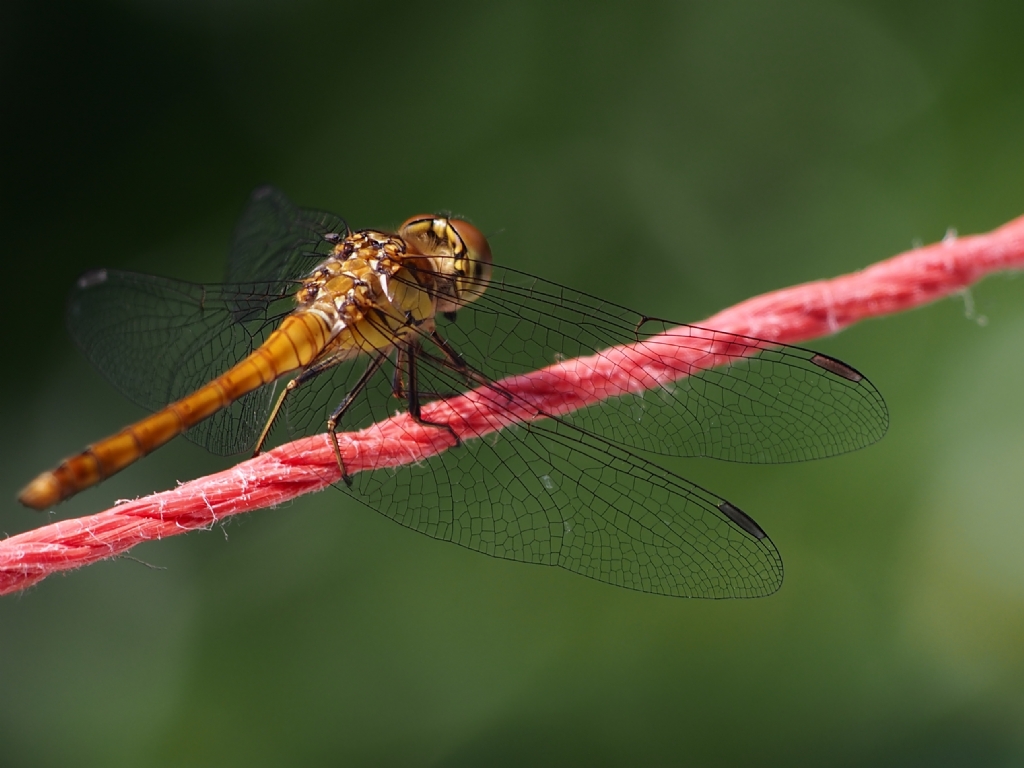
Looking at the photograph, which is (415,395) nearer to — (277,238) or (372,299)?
(372,299)

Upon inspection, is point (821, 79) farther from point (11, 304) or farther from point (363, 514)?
point (11, 304)

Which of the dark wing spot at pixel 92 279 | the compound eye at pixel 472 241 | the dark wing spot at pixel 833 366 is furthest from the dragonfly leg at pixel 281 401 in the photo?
the dark wing spot at pixel 833 366

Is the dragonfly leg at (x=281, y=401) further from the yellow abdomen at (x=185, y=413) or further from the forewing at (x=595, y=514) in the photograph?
the forewing at (x=595, y=514)

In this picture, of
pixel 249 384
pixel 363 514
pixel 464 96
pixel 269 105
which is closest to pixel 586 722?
pixel 363 514

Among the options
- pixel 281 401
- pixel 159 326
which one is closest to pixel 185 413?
pixel 281 401

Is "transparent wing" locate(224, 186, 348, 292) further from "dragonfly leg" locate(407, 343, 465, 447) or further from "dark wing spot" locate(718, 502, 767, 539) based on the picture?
"dark wing spot" locate(718, 502, 767, 539)

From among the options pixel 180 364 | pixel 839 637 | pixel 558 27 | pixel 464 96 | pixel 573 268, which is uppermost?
pixel 558 27
